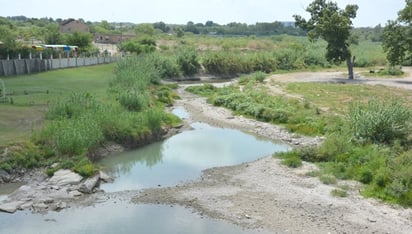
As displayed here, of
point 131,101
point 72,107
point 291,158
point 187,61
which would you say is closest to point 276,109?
point 131,101

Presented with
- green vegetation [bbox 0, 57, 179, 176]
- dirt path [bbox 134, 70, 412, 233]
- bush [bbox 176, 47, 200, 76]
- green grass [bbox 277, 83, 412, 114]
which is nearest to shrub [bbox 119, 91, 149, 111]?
green vegetation [bbox 0, 57, 179, 176]

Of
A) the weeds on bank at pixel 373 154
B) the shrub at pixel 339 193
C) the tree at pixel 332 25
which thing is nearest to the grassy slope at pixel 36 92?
the weeds on bank at pixel 373 154

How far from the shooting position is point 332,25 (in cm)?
5744

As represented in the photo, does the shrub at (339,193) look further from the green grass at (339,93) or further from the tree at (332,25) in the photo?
the tree at (332,25)

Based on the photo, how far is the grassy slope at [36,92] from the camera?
2673 centimetres

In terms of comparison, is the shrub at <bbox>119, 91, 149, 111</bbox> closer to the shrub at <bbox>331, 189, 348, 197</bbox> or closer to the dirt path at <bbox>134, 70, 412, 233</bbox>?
the dirt path at <bbox>134, 70, 412, 233</bbox>

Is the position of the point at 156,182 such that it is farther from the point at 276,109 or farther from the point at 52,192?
the point at 276,109

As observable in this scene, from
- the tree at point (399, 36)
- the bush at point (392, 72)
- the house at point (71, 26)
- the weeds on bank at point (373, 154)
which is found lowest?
the weeds on bank at point (373, 154)

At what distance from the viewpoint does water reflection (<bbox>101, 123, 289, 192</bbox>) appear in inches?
941

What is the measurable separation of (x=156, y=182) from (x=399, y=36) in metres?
38.5

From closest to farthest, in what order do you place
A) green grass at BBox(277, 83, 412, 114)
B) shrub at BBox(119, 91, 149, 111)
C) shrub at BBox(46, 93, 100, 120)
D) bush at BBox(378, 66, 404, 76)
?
1. shrub at BBox(46, 93, 100, 120)
2. shrub at BBox(119, 91, 149, 111)
3. green grass at BBox(277, 83, 412, 114)
4. bush at BBox(378, 66, 404, 76)

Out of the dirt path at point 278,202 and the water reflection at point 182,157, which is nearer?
the dirt path at point 278,202

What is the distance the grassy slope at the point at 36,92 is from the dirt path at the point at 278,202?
382 inches

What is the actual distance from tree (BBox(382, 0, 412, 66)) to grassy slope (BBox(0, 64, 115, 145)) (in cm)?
3071
